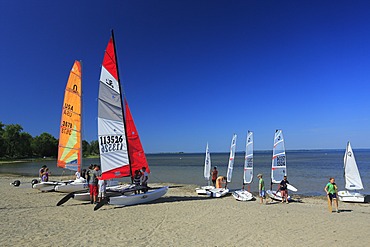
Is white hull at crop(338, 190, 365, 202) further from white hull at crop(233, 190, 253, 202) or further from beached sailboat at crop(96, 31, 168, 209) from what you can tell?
beached sailboat at crop(96, 31, 168, 209)

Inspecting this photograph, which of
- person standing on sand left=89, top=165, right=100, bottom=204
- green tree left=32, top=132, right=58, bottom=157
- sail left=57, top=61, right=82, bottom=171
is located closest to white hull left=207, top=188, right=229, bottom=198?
person standing on sand left=89, top=165, right=100, bottom=204

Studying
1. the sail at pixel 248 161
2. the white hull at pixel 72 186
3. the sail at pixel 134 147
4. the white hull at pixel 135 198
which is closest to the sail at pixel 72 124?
the white hull at pixel 72 186

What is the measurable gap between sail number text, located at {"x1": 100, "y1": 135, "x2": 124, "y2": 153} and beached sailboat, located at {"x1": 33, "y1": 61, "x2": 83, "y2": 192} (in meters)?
3.22

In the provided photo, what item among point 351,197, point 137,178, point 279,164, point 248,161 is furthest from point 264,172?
point 137,178

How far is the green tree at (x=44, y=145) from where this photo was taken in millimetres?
72062

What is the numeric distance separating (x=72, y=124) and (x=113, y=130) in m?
3.78

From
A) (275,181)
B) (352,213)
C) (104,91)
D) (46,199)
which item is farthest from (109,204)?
(352,213)

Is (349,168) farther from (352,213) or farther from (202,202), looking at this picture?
(202,202)

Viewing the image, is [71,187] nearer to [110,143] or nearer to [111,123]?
[110,143]

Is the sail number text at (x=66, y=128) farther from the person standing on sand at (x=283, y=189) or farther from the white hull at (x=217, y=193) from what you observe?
the person standing on sand at (x=283, y=189)

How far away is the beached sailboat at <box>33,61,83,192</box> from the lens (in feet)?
40.7

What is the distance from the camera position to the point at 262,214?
8656 mm

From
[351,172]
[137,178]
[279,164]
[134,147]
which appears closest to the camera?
[137,178]

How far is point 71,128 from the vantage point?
1256 centimetres
